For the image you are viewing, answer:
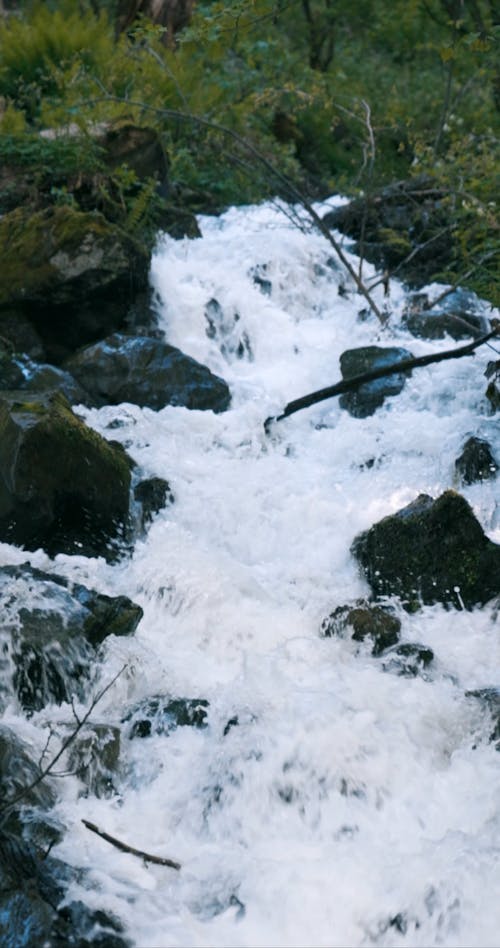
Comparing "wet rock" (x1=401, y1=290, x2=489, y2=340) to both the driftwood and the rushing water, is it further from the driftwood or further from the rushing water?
the driftwood

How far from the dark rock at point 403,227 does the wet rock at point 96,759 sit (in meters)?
6.76

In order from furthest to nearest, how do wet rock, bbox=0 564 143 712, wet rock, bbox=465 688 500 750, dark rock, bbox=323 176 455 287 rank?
dark rock, bbox=323 176 455 287
wet rock, bbox=0 564 143 712
wet rock, bbox=465 688 500 750

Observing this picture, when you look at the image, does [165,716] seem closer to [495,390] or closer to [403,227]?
[495,390]

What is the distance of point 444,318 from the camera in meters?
9.29

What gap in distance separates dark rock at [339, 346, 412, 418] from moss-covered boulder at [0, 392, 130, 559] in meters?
2.39

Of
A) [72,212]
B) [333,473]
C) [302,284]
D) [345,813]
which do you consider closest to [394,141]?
[302,284]

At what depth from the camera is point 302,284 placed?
1031 centimetres

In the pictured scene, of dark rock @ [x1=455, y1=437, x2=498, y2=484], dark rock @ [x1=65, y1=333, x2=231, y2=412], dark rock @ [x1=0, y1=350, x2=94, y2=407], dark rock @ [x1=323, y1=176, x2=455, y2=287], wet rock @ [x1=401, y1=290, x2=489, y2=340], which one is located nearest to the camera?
dark rock @ [x1=455, y1=437, x2=498, y2=484]

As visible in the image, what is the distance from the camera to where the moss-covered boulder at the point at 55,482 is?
582cm

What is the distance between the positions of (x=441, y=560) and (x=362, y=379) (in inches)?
87.3

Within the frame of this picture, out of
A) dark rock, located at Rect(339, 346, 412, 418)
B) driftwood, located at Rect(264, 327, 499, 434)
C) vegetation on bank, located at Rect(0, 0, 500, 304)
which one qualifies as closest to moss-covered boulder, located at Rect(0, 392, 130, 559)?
driftwood, located at Rect(264, 327, 499, 434)

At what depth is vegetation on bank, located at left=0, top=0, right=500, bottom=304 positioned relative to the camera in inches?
365

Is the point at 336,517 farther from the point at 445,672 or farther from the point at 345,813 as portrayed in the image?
the point at 345,813

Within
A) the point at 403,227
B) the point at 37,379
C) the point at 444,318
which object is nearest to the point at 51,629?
the point at 37,379
